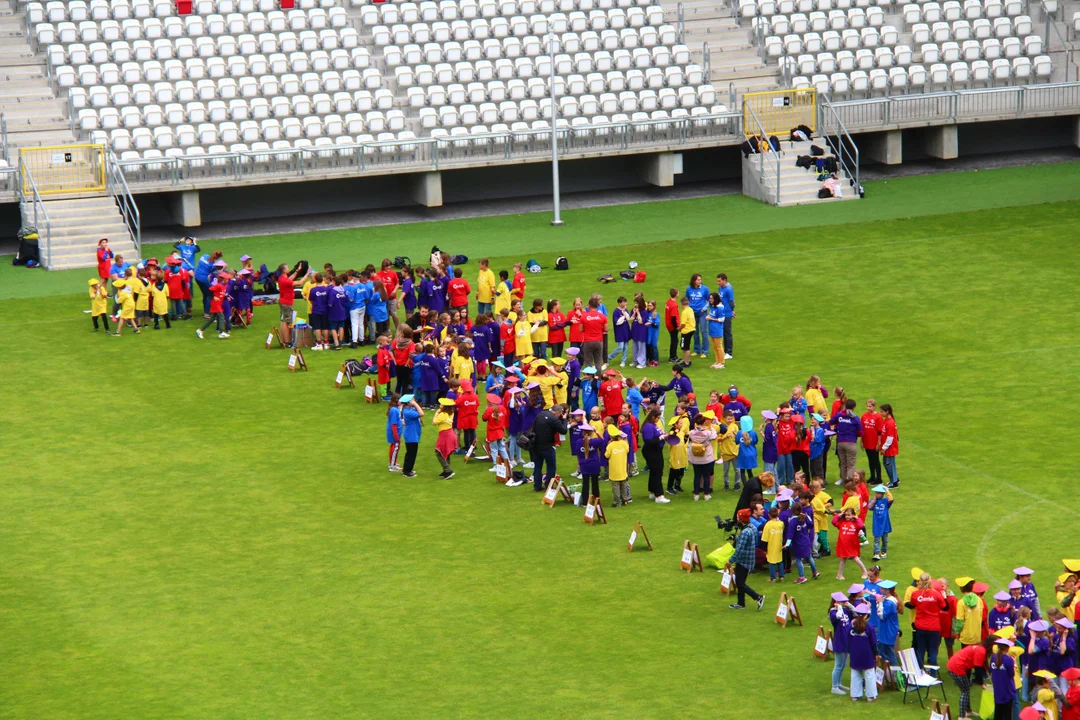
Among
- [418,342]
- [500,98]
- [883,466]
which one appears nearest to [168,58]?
[500,98]

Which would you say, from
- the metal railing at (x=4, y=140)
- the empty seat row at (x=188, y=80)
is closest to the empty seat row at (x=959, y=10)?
the empty seat row at (x=188, y=80)

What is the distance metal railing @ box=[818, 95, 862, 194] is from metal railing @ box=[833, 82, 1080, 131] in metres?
0.28

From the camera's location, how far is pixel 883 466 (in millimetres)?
24797

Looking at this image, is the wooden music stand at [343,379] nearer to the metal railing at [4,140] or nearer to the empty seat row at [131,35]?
the metal railing at [4,140]

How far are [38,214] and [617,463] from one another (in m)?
20.9

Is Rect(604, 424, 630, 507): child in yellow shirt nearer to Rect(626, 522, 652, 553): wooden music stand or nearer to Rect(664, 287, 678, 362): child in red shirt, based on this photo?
Rect(626, 522, 652, 553): wooden music stand

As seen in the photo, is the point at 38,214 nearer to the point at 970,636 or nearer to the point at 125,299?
the point at 125,299

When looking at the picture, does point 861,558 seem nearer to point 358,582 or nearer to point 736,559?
point 736,559

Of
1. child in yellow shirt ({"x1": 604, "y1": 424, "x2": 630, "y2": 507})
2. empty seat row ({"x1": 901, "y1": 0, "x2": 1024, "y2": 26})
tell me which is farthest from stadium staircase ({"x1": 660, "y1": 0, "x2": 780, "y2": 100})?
child in yellow shirt ({"x1": 604, "y1": 424, "x2": 630, "y2": 507})

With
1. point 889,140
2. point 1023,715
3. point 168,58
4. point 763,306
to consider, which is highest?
point 168,58

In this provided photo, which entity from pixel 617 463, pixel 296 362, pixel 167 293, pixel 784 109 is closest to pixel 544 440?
pixel 617 463

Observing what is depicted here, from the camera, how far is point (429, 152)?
139 feet

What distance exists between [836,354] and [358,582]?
12555 mm

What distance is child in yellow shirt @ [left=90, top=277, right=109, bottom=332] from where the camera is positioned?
32.7 m
